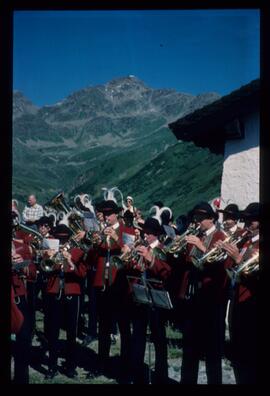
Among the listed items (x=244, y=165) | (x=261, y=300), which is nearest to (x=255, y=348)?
(x=261, y=300)

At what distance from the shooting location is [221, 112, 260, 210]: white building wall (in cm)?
970

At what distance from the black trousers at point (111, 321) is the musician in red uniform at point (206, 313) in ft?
3.23

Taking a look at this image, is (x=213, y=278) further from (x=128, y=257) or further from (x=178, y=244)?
(x=128, y=257)

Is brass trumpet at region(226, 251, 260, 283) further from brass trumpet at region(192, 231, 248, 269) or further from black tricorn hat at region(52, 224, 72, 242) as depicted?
black tricorn hat at region(52, 224, 72, 242)

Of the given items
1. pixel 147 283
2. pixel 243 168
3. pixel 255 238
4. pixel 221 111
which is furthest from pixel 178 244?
pixel 221 111

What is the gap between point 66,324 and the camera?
23.8 feet

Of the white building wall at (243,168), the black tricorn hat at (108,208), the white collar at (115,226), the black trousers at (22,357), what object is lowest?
the black trousers at (22,357)

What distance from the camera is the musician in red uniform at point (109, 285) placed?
6891 millimetres

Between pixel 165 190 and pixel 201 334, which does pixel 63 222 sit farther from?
pixel 165 190

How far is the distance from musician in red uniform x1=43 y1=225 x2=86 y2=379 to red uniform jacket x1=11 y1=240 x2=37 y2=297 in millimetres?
369

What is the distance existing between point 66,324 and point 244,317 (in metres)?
2.57

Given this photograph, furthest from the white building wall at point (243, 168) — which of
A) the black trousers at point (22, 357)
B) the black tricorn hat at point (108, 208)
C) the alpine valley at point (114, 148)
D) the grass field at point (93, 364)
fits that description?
the alpine valley at point (114, 148)

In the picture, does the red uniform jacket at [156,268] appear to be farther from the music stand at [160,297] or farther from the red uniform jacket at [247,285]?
the red uniform jacket at [247,285]

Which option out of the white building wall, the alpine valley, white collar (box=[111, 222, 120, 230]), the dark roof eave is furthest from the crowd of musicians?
the alpine valley
